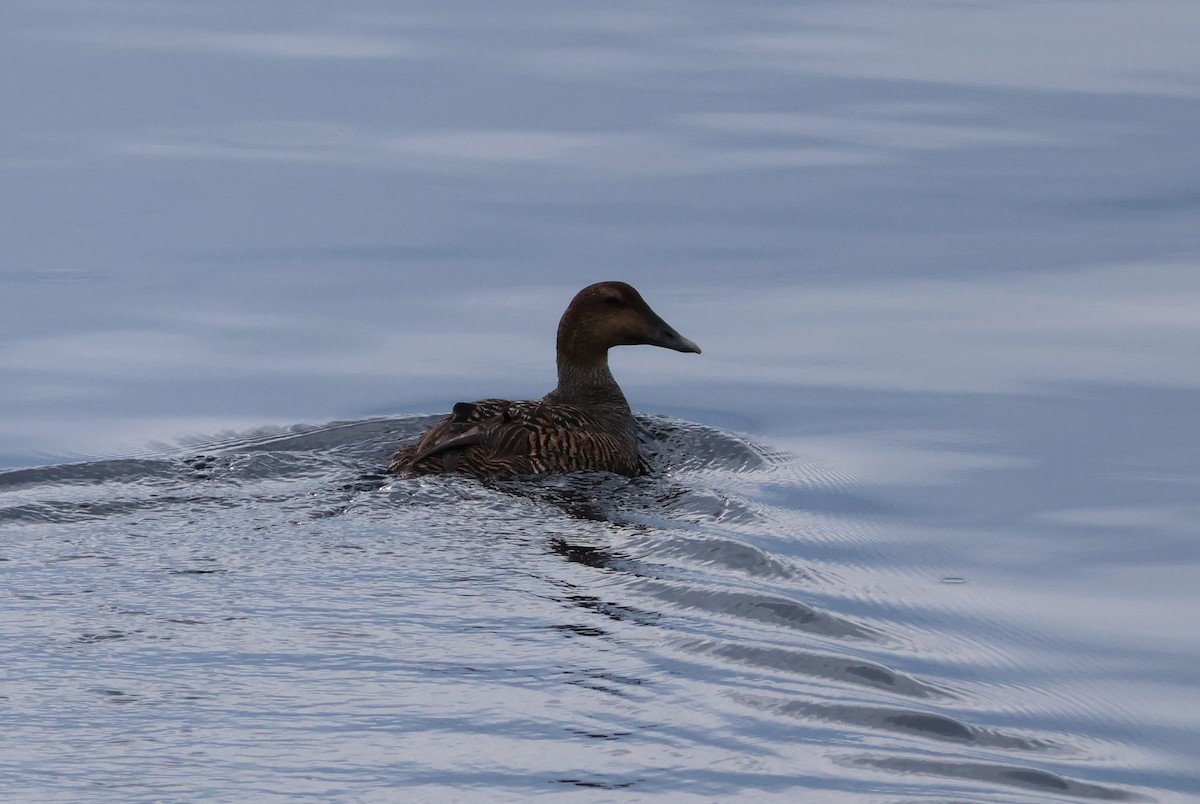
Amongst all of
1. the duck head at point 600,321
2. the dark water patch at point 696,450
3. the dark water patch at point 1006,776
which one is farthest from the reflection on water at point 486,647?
the duck head at point 600,321

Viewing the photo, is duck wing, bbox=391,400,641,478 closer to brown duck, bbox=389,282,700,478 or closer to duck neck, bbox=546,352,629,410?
brown duck, bbox=389,282,700,478

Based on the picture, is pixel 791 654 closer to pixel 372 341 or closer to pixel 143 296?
pixel 372 341

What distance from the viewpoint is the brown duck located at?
9867 mm

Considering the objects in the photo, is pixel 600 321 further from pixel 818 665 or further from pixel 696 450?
pixel 818 665

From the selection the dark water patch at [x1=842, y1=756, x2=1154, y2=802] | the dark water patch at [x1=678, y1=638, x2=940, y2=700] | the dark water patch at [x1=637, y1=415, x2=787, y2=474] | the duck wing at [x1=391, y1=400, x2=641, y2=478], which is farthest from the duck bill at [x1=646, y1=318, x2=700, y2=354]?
the dark water patch at [x1=842, y1=756, x2=1154, y2=802]

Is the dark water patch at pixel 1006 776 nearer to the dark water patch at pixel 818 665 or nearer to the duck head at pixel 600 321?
the dark water patch at pixel 818 665

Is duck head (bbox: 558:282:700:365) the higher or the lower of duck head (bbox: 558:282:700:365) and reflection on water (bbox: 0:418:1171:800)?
the higher

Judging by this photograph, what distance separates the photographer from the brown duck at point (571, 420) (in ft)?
32.4

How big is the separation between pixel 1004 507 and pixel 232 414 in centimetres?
433

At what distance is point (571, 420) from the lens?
10.4 meters

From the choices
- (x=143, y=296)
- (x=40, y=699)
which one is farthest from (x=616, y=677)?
(x=143, y=296)

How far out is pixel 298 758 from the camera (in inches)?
233

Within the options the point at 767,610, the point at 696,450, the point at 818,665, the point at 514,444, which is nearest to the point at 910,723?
the point at 818,665

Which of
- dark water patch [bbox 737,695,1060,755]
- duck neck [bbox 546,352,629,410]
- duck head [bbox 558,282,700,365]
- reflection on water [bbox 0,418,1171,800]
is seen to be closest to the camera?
reflection on water [bbox 0,418,1171,800]
